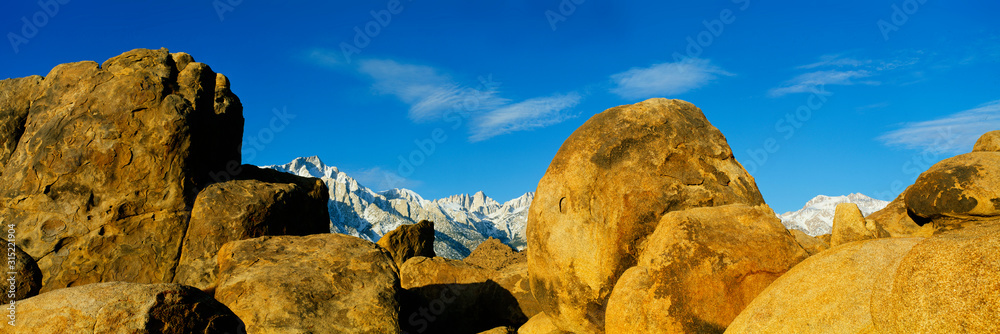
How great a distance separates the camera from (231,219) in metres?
11.2

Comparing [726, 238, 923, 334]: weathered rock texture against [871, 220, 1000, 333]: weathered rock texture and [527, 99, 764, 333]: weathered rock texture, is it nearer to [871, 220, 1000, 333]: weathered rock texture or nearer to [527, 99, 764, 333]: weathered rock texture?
[871, 220, 1000, 333]: weathered rock texture

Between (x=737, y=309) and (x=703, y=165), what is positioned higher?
(x=703, y=165)

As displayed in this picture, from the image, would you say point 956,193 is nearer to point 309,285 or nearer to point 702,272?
point 702,272

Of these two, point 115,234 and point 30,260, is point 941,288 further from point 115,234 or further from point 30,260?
point 115,234

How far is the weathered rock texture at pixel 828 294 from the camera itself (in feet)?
16.9

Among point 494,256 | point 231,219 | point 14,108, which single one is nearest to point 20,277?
point 231,219

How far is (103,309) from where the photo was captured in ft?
17.3

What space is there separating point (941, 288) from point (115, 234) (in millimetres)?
12947

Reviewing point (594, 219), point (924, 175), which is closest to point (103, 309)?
point (594, 219)

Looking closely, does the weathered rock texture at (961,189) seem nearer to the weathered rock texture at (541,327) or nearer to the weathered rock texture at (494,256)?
the weathered rock texture at (541,327)

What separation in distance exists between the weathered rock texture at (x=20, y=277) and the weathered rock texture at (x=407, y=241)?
10.9 meters

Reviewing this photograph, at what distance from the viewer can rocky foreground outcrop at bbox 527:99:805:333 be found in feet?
27.4

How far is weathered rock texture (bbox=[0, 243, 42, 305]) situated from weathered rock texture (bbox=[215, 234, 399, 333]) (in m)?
2.18

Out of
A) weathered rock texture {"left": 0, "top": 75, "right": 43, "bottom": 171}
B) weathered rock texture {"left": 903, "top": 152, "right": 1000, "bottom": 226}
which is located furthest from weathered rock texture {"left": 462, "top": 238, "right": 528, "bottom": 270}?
weathered rock texture {"left": 0, "top": 75, "right": 43, "bottom": 171}
